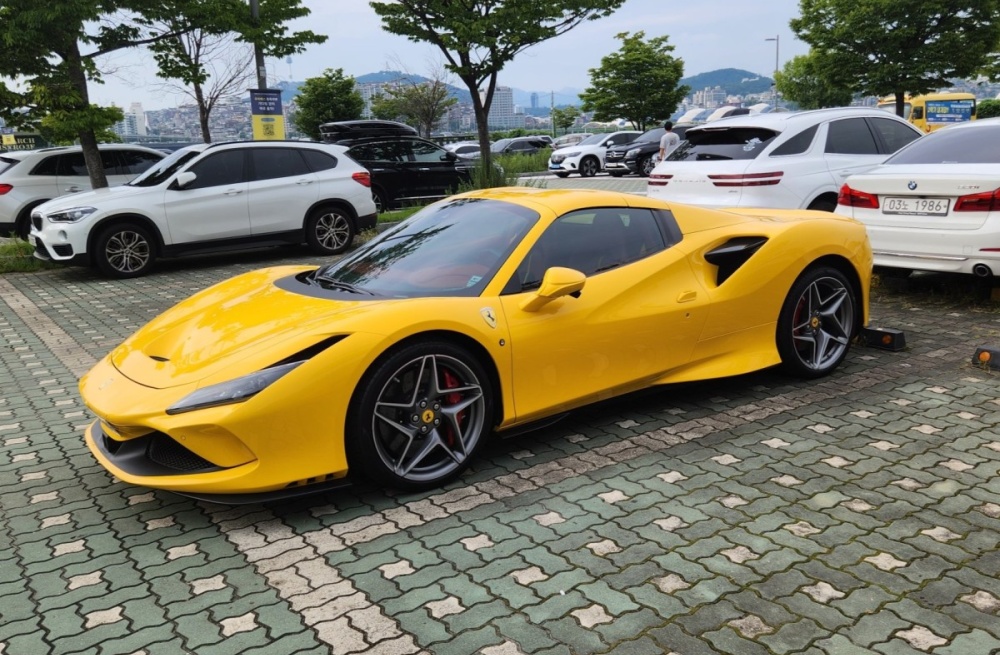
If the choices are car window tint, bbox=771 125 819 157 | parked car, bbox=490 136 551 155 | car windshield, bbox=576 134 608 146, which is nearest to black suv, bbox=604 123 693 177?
car windshield, bbox=576 134 608 146

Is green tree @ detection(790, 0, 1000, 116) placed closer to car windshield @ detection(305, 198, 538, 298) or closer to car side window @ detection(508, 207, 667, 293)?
car side window @ detection(508, 207, 667, 293)

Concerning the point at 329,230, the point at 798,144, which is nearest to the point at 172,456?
the point at 798,144

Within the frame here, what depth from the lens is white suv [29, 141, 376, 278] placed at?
32.6ft

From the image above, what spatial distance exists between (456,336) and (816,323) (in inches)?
104

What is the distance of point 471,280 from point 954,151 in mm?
5096

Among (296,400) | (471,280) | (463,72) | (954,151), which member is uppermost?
(463,72)

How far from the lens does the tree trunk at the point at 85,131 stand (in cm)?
1195

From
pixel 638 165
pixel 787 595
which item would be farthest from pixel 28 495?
pixel 638 165

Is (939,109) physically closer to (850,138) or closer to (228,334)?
(850,138)

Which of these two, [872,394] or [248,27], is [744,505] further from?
[248,27]

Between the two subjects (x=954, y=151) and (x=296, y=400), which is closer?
(x=296, y=400)

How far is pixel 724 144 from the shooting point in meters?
8.80

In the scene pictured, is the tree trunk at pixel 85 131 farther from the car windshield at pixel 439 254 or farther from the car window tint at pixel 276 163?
the car windshield at pixel 439 254

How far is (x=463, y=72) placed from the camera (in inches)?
687
